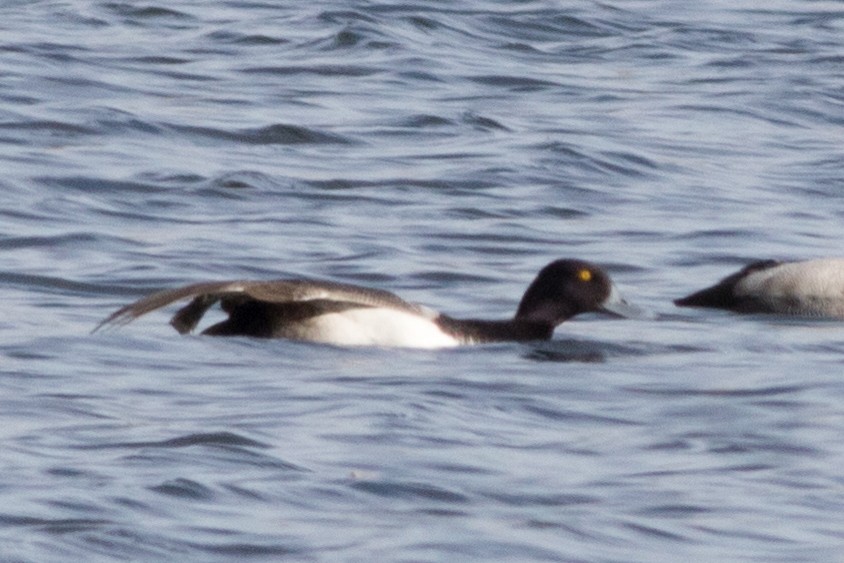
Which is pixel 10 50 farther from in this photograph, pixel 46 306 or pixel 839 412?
pixel 839 412

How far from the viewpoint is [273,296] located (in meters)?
10.2

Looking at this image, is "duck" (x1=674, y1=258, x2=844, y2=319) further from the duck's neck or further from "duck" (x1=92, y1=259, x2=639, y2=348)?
"duck" (x1=92, y1=259, x2=639, y2=348)

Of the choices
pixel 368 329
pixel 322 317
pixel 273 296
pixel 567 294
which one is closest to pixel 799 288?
pixel 567 294

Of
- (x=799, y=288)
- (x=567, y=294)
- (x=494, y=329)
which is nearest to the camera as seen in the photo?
(x=494, y=329)

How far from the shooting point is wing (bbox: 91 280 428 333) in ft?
33.3

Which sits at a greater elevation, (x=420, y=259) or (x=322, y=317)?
(x=322, y=317)

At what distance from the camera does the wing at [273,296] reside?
1016cm

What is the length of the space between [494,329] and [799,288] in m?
1.80

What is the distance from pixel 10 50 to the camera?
19656 millimetres

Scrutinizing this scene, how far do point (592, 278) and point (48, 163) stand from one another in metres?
5.24

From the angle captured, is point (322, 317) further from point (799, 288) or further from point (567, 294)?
point (799, 288)

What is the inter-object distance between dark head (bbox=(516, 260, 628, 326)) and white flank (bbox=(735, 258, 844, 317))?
2.84 ft

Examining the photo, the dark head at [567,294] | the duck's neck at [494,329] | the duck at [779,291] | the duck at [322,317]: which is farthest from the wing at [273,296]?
the duck at [779,291]

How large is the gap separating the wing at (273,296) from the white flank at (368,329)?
4 cm
